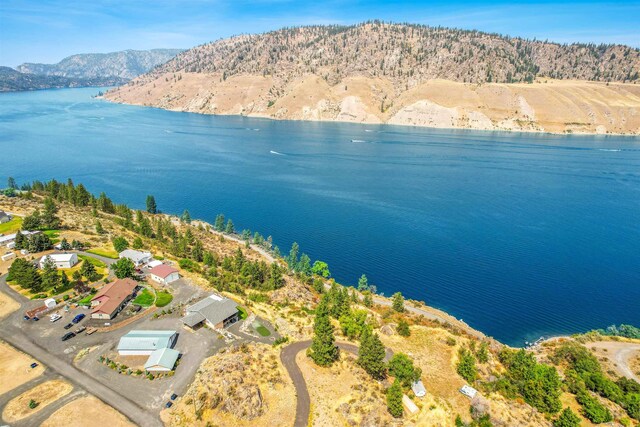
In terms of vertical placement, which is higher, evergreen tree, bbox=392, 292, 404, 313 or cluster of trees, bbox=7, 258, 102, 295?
cluster of trees, bbox=7, 258, 102, 295

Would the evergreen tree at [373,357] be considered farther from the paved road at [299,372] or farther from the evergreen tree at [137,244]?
the evergreen tree at [137,244]

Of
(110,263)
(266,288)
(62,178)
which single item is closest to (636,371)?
(266,288)

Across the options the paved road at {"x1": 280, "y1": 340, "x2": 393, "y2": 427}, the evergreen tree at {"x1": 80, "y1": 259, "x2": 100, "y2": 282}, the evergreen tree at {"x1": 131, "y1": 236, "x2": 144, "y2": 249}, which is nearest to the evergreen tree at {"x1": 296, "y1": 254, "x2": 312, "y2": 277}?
the paved road at {"x1": 280, "y1": 340, "x2": 393, "y2": 427}

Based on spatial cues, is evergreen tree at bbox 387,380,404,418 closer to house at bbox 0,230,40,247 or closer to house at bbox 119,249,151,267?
house at bbox 119,249,151,267

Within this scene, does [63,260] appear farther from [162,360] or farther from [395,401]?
[395,401]

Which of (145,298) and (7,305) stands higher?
(145,298)

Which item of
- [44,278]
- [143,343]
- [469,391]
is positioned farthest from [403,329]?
[44,278]

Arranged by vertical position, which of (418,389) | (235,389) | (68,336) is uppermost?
(235,389)
